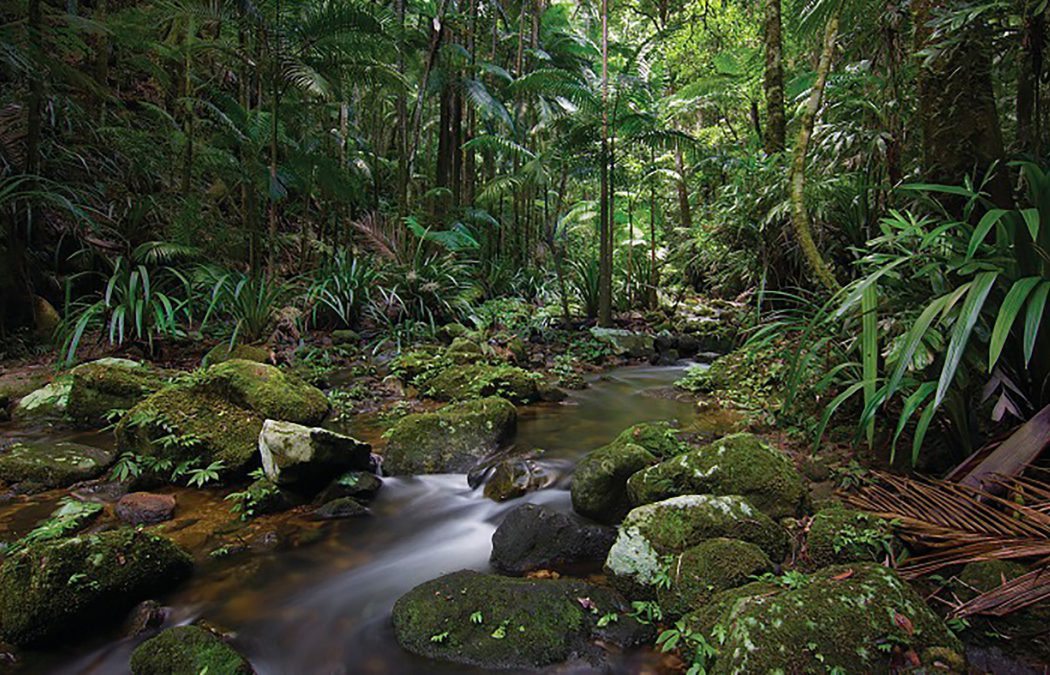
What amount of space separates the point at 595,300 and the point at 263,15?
5155mm

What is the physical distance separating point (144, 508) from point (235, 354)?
249 cm

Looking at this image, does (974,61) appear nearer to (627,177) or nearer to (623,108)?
(623,108)

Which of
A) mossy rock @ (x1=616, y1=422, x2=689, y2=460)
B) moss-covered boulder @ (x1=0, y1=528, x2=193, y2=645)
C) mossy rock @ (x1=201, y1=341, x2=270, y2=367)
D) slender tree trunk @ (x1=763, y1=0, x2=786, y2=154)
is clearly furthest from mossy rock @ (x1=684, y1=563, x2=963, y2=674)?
slender tree trunk @ (x1=763, y1=0, x2=786, y2=154)

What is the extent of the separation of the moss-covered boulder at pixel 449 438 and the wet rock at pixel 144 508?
112 centimetres

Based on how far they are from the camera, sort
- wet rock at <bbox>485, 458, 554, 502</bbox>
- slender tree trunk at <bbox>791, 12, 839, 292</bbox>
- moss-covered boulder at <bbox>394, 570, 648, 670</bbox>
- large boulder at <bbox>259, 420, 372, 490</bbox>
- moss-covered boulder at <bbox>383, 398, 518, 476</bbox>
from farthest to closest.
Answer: moss-covered boulder at <bbox>383, 398, 518, 476</bbox>, slender tree trunk at <bbox>791, 12, 839, 292</bbox>, wet rock at <bbox>485, 458, 554, 502</bbox>, large boulder at <bbox>259, 420, 372, 490</bbox>, moss-covered boulder at <bbox>394, 570, 648, 670</bbox>

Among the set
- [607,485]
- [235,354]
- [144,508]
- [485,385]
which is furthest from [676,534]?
[235,354]

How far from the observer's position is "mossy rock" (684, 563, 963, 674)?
1.36 metres

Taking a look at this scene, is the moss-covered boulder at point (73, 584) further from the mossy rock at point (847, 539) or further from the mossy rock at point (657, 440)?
the mossy rock at point (847, 539)

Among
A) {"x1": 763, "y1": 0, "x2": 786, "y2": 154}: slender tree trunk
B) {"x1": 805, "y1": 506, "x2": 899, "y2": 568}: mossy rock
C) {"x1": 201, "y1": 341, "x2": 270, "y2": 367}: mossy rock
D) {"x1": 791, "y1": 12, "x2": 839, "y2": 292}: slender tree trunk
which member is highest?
{"x1": 763, "y1": 0, "x2": 786, "y2": 154}: slender tree trunk

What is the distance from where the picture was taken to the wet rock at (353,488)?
2.87 metres

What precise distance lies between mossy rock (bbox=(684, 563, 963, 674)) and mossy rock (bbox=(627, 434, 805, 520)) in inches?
26.0

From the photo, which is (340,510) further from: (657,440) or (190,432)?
(657,440)

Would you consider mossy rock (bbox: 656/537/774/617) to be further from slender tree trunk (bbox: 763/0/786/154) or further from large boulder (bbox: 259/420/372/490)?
slender tree trunk (bbox: 763/0/786/154)

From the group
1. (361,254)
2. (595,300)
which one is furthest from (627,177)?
(361,254)
